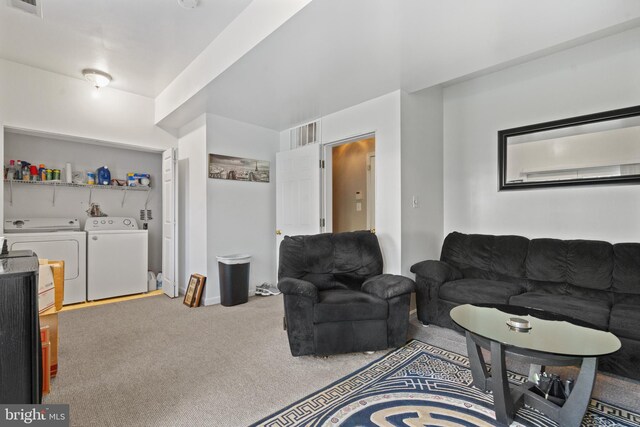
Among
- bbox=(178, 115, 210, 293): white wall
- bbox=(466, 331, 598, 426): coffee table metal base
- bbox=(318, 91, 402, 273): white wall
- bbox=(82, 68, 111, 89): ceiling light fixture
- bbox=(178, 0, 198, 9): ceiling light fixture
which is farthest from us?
bbox=(178, 115, 210, 293): white wall

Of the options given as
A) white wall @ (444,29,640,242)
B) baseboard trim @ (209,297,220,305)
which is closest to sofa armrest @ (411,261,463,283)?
white wall @ (444,29,640,242)

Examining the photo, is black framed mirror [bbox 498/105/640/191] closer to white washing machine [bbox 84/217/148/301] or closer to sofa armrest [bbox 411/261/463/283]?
sofa armrest [bbox 411/261/463/283]

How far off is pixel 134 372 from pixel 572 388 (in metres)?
2.80

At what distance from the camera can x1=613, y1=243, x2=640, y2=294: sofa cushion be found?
7.94 ft

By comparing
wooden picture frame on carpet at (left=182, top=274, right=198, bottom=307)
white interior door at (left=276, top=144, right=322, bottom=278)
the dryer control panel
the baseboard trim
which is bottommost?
the baseboard trim

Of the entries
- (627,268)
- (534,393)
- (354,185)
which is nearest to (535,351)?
(534,393)

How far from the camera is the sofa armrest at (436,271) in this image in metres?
3.07

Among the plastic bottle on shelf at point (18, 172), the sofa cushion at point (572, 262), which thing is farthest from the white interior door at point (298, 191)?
the plastic bottle on shelf at point (18, 172)

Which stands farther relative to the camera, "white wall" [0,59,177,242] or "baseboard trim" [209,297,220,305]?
"baseboard trim" [209,297,220,305]

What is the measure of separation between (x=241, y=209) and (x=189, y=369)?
2.45 meters

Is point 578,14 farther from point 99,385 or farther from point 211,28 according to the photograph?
point 99,385

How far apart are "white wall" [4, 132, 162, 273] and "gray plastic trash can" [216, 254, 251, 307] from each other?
1704mm

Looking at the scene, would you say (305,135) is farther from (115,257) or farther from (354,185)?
(115,257)

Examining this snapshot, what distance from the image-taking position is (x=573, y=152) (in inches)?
116
